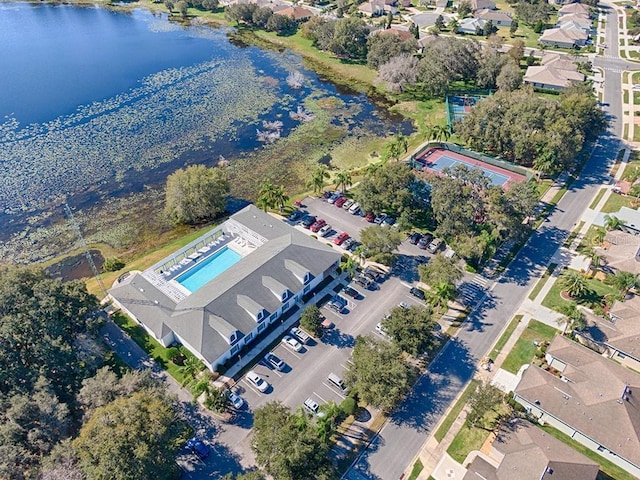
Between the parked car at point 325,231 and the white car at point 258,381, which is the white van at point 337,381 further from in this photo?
the parked car at point 325,231

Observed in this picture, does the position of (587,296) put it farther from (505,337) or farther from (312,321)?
(312,321)

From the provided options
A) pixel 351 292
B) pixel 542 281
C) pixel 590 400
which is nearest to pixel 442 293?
pixel 351 292

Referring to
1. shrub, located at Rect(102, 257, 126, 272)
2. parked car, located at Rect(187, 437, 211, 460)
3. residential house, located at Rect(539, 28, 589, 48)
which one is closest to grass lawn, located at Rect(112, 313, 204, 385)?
parked car, located at Rect(187, 437, 211, 460)

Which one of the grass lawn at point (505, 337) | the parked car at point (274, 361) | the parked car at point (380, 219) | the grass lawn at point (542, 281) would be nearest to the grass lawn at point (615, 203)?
the grass lawn at point (542, 281)

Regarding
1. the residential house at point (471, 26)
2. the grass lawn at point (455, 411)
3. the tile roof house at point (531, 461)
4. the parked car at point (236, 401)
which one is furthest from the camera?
the residential house at point (471, 26)

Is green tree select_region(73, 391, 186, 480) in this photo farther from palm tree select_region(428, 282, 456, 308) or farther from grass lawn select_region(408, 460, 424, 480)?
palm tree select_region(428, 282, 456, 308)
